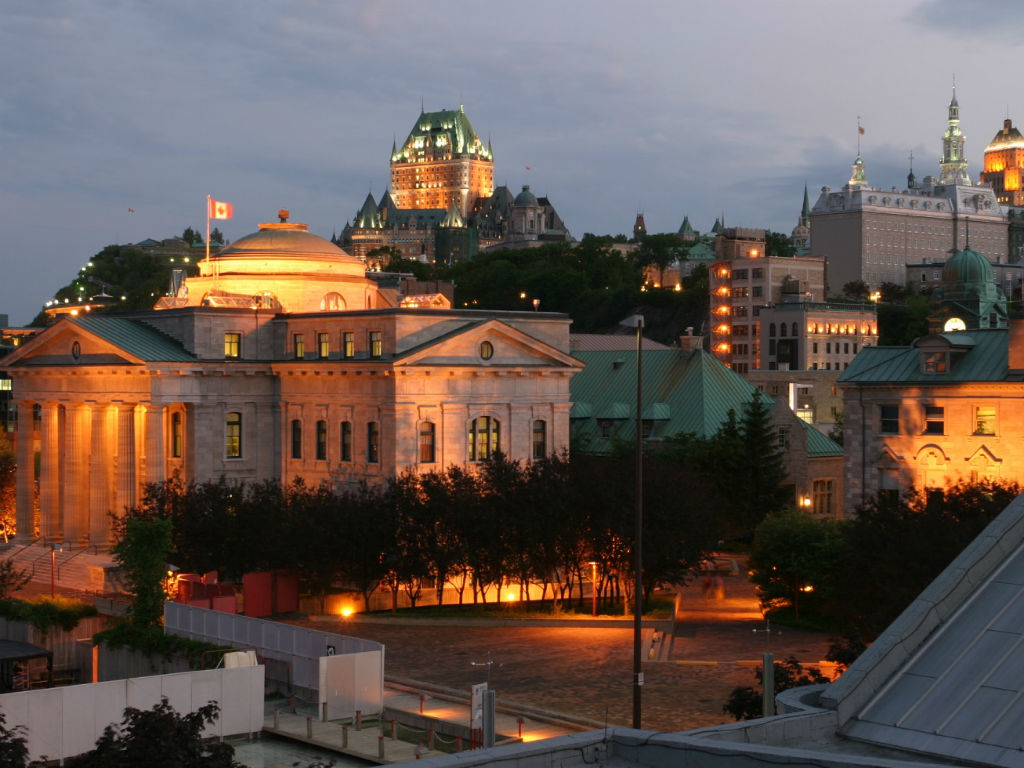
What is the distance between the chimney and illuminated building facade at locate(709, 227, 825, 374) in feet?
356

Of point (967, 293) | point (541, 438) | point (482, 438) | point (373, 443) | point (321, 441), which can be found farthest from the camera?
point (967, 293)

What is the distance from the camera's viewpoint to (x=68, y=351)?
7375 centimetres

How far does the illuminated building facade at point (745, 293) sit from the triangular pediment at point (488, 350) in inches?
4071

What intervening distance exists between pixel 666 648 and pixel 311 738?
1514 centimetres

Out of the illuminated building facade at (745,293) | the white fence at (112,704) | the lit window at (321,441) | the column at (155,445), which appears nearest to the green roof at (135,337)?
the column at (155,445)

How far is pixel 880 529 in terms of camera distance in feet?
144

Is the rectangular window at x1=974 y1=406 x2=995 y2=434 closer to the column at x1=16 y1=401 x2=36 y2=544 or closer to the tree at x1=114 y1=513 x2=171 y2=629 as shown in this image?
the tree at x1=114 y1=513 x2=171 y2=629

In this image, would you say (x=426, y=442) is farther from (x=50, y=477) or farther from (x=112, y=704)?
(x=112, y=704)

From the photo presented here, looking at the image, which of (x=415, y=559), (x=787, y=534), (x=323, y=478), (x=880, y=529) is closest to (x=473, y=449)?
(x=323, y=478)

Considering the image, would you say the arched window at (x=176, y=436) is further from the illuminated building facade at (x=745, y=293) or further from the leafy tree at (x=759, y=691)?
the illuminated building facade at (x=745, y=293)

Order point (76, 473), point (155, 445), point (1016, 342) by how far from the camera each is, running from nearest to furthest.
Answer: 1. point (1016, 342)
2. point (155, 445)
3. point (76, 473)

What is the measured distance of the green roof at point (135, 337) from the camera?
6975 centimetres

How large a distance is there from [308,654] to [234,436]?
32.1 metres

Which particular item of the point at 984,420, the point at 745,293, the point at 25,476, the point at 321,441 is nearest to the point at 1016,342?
the point at 984,420
